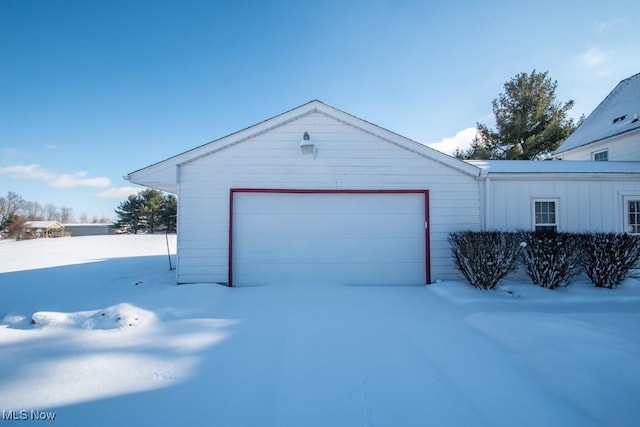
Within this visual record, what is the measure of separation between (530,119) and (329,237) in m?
19.9

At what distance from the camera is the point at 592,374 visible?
8.68ft

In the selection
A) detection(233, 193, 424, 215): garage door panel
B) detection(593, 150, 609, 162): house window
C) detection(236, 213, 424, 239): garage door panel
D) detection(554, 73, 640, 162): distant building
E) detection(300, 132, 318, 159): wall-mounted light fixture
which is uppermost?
detection(554, 73, 640, 162): distant building

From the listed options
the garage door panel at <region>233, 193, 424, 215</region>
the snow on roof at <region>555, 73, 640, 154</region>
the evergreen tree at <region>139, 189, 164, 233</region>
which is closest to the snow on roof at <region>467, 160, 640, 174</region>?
the garage door panel at <region>233, 193, 424, 215</region>

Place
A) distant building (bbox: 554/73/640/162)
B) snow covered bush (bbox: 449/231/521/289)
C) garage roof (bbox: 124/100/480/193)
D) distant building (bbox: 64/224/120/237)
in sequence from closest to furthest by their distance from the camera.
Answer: snow covered bush (bbox: 449/231/521/289) < garage roof (bbox: 124/100/480/193) < distant building (bbox: 554/73/640/162) < distant building (bbox: 64/224/120/237)

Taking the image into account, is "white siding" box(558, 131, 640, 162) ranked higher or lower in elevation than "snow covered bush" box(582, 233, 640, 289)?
higher

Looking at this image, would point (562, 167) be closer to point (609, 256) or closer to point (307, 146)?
point (609, 256)

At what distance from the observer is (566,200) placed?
7.14 m

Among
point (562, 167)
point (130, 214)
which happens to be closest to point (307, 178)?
point (562, 167)

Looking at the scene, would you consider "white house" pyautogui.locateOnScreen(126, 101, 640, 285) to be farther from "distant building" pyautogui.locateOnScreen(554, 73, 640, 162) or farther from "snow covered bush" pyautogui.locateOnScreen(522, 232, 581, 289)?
"distant building" pyautogui.locateOnScreen(554, 73, 640, 162)

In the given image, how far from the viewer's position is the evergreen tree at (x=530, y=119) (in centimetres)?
1855

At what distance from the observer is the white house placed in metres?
6.48

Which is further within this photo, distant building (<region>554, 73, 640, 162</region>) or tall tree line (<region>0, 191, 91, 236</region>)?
tall tree line (<region>0, 191, 91, 236</region>)

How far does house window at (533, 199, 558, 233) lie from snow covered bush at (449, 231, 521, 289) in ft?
5.33

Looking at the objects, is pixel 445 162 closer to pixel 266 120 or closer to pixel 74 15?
pixel 266 120
